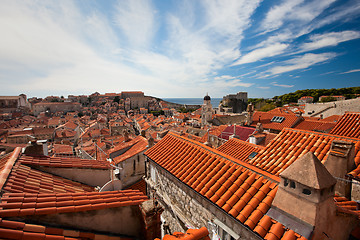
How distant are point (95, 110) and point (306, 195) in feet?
385

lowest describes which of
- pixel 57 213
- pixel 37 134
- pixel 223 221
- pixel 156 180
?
pixel 37 134

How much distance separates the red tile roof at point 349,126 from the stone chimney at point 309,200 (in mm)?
7798

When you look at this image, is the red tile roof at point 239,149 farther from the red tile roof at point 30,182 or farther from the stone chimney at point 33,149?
the stone chimney at point 33,149

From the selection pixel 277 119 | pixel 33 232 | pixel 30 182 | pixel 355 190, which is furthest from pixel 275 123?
pixel 33 232

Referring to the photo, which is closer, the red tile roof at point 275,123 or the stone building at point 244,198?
the stone building at point 244,198

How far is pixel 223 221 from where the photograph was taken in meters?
4.25

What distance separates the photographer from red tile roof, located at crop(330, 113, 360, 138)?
8.65m

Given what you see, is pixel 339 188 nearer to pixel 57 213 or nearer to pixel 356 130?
pixel 356 130

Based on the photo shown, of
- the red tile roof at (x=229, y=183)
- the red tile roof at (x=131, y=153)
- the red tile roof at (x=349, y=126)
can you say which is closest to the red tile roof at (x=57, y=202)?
the red tile roof at (x=229, y=183)

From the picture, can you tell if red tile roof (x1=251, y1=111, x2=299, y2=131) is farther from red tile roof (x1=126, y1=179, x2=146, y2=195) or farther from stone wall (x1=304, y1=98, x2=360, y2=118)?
red tile roof (x1=126, y1=179, x2=146, y2=195)

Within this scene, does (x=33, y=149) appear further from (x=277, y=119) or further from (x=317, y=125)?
(x=277, y=119)

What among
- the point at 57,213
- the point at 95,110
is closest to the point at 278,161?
the point at 57,213

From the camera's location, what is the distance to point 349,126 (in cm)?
905

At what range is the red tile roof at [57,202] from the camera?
9.21 feet
